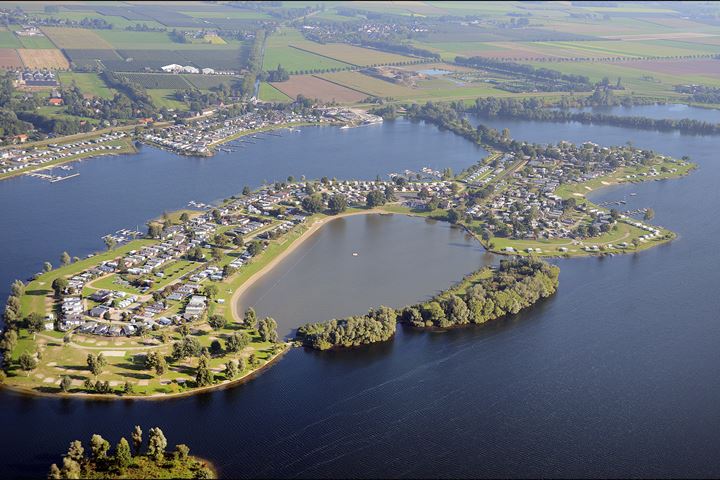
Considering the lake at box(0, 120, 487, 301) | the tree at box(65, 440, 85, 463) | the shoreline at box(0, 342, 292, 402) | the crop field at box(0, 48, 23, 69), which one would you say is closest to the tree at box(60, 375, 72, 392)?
the shoreline at box(0, 342, 292, 402)

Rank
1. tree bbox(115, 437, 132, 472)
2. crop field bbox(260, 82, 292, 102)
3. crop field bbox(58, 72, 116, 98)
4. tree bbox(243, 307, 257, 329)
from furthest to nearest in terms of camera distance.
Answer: crop field bbox(260, 82, 292, 102)
crop field bbox(58, 72, 116, 98)
tree bbox(243, 307, 257, 329)
tree bbox(115, 437, 132, 472)

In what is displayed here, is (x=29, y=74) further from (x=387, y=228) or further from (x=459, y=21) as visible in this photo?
(x=459, y=21)

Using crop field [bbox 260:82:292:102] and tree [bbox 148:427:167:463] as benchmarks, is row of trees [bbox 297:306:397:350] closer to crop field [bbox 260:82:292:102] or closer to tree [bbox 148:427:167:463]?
tree [bbox 148:427:167:463]

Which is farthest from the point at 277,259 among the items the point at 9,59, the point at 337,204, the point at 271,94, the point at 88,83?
the point at 9,59

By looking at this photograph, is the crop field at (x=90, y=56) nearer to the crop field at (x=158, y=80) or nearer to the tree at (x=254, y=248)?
the crop field at (x=158, y=80)

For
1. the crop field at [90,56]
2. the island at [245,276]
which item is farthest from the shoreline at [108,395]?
the crop field at [90,56]
